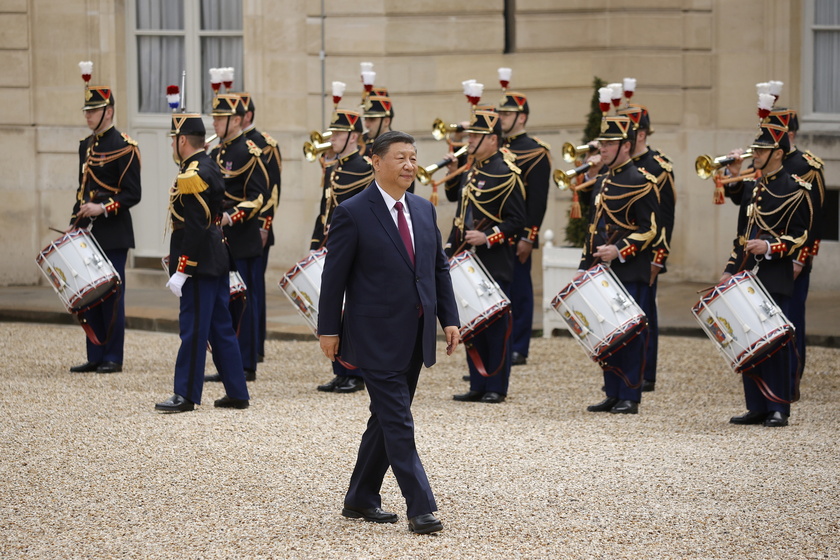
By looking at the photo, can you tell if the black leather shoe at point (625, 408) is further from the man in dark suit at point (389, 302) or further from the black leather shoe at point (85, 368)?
the black leather shoe at point (85, 368)

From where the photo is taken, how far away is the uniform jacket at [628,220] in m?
8.92

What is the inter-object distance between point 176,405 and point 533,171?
361 centimetres

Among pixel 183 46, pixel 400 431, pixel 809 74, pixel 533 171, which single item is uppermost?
pixel 183 46

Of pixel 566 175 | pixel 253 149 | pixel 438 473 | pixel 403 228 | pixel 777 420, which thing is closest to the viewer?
pixel 403 228

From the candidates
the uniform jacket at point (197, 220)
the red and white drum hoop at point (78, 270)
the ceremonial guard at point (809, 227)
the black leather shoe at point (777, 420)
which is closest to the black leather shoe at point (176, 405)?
the uniform jacket at point (197, 220)

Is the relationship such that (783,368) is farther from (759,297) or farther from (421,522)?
(421,522)

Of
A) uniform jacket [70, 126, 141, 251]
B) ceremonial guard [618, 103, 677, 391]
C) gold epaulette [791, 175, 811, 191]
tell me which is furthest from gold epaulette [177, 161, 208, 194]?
gold epaulette [791, 175, 811, 191]

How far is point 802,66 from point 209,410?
842 cm

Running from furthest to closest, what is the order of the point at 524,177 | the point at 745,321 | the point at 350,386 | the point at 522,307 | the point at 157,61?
1. the point at 157,61
2. the point at 522,307
3. the point at 524,177
4. the point at 350,386
5. the point at 745,321

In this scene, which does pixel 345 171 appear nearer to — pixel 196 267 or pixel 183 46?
pixel 196 267

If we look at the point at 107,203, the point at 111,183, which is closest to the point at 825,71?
the point at 111,183

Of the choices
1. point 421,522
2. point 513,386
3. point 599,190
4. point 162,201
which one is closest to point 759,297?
point 599,190

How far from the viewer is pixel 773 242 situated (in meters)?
8.54

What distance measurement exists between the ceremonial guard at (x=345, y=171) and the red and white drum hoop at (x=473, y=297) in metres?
1.10
